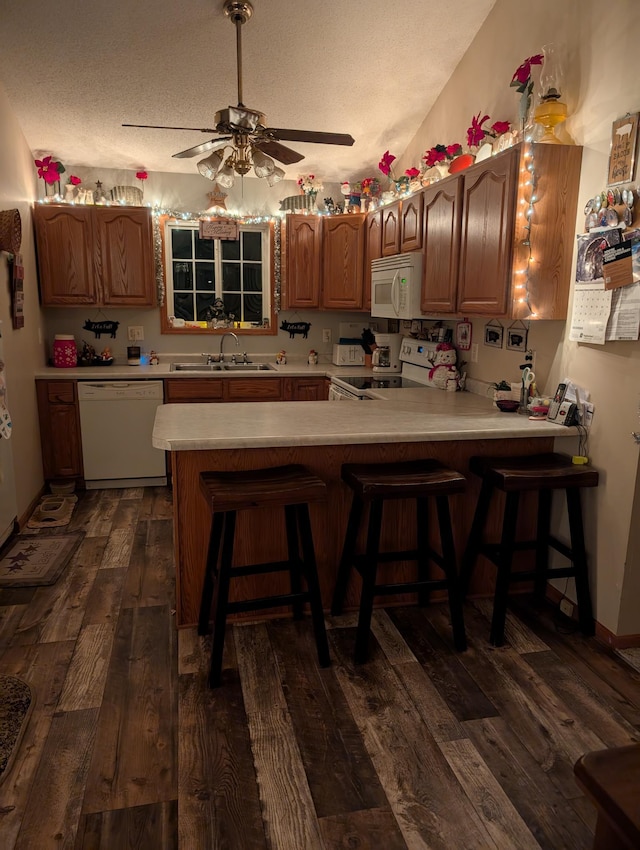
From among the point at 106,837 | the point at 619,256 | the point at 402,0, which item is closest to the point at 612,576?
the point at 619,256

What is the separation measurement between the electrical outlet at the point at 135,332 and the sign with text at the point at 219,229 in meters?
0.95

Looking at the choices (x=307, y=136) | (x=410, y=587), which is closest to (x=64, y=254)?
(x=307, y=136)

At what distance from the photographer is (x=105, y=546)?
349cm

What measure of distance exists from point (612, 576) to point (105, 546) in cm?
270

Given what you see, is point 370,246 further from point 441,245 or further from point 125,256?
point 125,256

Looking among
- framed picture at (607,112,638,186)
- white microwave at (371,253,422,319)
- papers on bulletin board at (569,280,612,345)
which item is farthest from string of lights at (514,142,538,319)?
white microwave at (371,253,422,319)

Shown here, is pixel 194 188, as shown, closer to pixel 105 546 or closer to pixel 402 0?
pixel 402 0

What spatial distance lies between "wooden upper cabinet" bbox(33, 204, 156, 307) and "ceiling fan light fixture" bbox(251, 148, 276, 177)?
212 centimetres

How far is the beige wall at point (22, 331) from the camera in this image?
11.9 ft

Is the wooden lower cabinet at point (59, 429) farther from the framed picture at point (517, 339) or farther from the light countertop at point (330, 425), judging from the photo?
the framed picture at point (517, 339)

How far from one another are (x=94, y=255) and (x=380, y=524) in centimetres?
344

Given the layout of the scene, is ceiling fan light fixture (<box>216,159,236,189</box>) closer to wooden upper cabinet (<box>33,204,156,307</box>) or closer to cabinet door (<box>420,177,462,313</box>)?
cabinet door (<box>420,177,462,313</box>)

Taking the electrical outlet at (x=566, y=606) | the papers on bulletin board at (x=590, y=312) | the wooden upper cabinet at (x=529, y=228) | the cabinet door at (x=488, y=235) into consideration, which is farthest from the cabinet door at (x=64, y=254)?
the electrical outlet at (x=566, y=606)

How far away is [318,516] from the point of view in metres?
2.70
